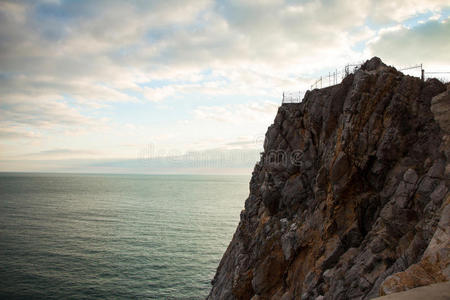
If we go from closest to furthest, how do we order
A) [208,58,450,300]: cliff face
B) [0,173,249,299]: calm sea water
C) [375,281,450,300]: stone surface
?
[375,281,450,300]: stone surface, [208,58,450,300]: cliff face, [0,173,249,299]: calm sea water

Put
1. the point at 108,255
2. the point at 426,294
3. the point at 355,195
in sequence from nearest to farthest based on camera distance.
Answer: the point at 426,294 < the point at 355,195 < the point at 108,255

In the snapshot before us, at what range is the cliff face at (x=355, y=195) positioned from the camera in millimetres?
16516

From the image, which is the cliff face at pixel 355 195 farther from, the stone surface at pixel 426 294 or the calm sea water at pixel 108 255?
the calm sea water at pixel 108 255

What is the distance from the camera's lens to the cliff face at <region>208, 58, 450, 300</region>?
1652 cm

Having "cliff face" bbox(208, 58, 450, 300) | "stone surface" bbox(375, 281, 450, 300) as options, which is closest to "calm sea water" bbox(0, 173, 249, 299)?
"cliff face" bbox(208, 58, 450, 300)

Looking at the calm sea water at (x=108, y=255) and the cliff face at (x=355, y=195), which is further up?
the cliff face at (x=355, y=195)

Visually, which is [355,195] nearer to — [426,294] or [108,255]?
[426,294]

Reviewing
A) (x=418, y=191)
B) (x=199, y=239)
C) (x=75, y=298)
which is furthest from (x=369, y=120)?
(x=199, y=239)

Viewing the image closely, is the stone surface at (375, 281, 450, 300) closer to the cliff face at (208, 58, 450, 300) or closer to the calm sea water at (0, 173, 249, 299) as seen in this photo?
the cliff face at (208, 58, 450, 300)

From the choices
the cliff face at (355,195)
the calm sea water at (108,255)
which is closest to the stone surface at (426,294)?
the cliff face at (355,195)

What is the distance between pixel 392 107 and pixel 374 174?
5.10 m

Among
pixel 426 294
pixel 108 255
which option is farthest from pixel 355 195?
pixel 108 255

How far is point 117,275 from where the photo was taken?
50.6 meters

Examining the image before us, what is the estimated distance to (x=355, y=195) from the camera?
23.2 m
